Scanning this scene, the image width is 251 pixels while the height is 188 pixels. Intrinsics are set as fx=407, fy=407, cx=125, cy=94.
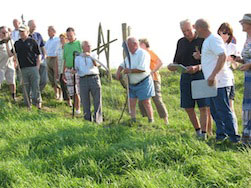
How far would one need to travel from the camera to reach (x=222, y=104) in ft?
19.2

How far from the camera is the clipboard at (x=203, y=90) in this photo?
5.79m

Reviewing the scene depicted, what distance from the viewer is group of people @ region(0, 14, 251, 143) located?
5.79m

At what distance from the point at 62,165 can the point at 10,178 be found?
69 cm

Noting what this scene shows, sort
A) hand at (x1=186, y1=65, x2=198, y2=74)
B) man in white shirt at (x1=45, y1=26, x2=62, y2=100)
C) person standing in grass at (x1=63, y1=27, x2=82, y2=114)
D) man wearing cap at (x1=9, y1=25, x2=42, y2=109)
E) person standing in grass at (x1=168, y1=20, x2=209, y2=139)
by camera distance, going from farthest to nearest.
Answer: man in white shirt at (x1=45, y1=26, x2=62, y2=100) < man wearing cap at (x1=9, y1=25, x2=42, y2=109) < person standing in grass at (x1=63, y1=27, x2=82, y2=114) < person standing in grass at (x1=168, y1=20, x2=209, y2=139) < hand at (x1=186, y1=65, x2=198, y2=74)

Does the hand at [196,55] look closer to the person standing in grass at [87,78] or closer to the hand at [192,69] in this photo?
the hand at [192,69]

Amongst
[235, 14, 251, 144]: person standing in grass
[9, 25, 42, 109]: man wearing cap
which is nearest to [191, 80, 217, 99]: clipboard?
[235, 14, 251, 144]: person standing in grass

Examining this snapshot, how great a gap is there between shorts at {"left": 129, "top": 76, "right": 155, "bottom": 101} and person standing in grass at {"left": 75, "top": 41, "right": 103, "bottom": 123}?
3.06 ft

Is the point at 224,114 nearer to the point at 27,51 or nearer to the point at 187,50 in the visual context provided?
the point at 187,50

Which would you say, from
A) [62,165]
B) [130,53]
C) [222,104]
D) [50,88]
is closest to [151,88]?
[130,53]

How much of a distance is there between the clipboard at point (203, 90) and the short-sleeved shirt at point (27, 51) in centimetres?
438

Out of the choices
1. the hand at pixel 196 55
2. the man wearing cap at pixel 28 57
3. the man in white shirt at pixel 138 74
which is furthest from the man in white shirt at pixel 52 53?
the hand at pixel 196 55

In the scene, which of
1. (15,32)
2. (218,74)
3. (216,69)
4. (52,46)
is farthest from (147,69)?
(15,32)

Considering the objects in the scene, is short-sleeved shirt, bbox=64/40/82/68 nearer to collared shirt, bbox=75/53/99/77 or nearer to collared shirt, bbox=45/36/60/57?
collared shirt, bbox=75/53/99/77

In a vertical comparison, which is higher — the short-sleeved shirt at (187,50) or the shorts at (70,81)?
the short-sleeved shirt at (187,50)
